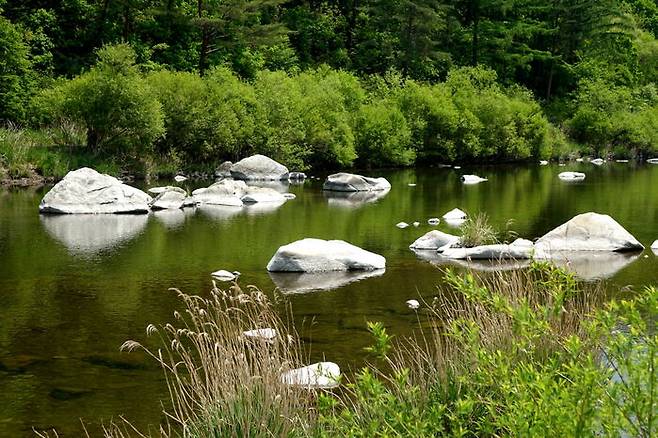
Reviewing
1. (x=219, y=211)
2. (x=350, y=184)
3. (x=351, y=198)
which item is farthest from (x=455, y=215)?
(x=350, y=184)

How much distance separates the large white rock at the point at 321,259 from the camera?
1939cm

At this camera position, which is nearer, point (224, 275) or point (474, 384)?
point (474, 384)

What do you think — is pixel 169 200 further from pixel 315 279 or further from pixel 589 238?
pixel 589 238

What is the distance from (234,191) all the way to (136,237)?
1108 cm

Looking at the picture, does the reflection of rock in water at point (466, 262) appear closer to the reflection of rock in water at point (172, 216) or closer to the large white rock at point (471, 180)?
the reflection of rock in water at point (172, 216)

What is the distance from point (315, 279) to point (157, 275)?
3633 mm

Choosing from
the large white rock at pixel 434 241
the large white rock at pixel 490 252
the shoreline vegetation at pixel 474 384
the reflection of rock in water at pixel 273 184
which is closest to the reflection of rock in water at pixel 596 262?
the large white rock at pixel 490 252

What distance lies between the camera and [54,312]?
1555cm

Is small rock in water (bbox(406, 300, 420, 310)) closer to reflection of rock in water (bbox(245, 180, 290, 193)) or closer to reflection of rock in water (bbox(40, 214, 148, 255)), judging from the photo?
reflection of rock in water (bbox(40, 214, 148, 255))

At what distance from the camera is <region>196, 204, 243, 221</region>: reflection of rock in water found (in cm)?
3012

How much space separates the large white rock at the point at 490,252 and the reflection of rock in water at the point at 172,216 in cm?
995

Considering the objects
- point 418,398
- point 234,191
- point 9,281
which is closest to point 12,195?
point 234,191

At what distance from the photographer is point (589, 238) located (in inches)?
883

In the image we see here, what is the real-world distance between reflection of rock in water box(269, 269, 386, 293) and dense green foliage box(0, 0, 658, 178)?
25023mm
